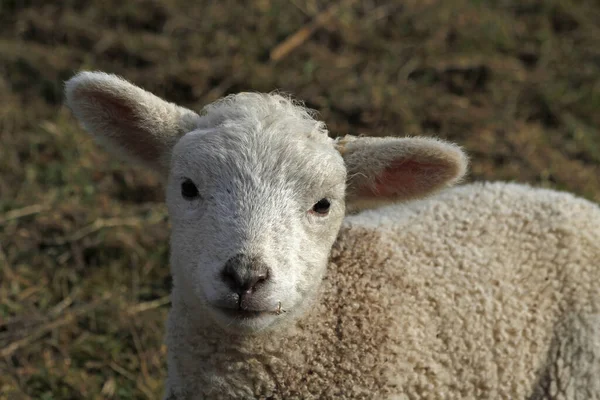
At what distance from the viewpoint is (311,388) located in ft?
11.8

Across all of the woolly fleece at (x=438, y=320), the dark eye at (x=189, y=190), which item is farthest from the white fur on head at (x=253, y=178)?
the woolly fleece at (x=438, y=320)

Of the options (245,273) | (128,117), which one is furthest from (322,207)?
(128,117)

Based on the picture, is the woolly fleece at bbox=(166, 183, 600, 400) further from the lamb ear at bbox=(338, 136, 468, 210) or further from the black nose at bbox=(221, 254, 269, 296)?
the black nose at bbox=(221, 254, 269, 296)

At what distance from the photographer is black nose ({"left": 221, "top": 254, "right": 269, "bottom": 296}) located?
312 cm

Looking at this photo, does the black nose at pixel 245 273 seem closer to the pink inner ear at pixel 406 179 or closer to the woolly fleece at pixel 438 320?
the woolly fleece at pixel 438 320

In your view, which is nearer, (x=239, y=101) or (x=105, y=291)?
(x=239, y=101)

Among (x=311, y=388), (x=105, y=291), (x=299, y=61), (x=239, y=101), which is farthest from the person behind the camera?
(x=299, y=61)

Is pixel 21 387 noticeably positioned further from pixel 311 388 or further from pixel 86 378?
pixel 311 388

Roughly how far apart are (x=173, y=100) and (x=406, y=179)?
3848mm

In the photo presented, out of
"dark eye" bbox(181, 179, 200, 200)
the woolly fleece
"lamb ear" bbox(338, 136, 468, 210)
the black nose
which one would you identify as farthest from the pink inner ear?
the black nose

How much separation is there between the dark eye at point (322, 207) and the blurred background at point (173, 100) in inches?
72.1

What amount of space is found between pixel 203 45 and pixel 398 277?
4525mm

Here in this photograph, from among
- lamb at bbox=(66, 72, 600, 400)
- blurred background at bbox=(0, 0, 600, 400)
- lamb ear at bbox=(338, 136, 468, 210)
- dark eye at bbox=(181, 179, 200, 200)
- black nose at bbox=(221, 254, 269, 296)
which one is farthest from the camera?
blurred background at bbox=(0, 0, 600, 400)

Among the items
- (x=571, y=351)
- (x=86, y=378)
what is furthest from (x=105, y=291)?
(x=571, y=351)
